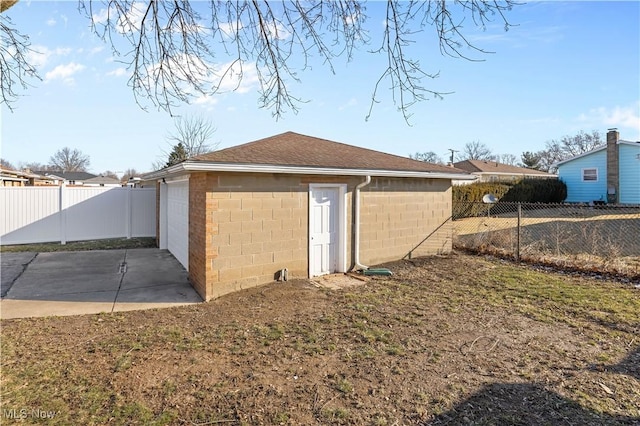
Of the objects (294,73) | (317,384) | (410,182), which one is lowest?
(317,384)

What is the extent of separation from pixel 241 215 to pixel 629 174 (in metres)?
26.2

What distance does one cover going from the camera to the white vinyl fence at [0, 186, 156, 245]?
12758 mm

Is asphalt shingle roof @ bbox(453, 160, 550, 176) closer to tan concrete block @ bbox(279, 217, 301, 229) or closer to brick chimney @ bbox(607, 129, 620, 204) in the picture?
brick chimney @ bbox(607, 129, 620, 204)

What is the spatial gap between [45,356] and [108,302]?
2.20m

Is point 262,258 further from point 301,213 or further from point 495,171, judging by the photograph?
point 495,171

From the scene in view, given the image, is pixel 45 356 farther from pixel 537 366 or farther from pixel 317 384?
pixel 537 366

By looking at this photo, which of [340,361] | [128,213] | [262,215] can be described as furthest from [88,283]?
[128,213]

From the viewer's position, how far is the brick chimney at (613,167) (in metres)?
23.0

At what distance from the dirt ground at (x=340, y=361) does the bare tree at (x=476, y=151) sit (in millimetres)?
65467

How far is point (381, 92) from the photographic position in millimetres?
3838

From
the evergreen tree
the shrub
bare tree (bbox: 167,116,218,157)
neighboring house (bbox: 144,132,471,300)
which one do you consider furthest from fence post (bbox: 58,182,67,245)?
the shrub

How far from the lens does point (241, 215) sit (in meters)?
6.98

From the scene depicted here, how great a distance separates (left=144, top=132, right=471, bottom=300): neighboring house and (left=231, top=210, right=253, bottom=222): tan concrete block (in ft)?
0.06

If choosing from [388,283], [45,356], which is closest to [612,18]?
[388,283]
